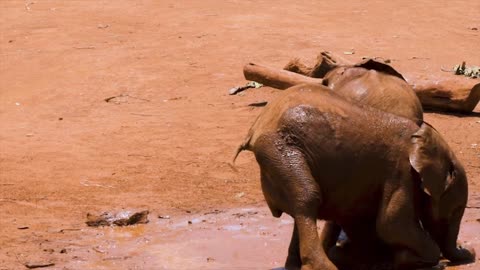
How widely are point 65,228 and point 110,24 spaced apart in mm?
9668

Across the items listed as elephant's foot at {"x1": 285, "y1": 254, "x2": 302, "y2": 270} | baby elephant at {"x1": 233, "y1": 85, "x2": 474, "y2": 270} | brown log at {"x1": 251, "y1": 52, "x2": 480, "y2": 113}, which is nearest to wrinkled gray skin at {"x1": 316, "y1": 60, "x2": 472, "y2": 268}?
baby elephant at {"x1": 233, "y1": 85, "x2": 474, "y2": 270}

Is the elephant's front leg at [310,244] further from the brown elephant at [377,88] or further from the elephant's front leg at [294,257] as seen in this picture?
the brown elephant at [377,88]

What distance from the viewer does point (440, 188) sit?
6.64 meters

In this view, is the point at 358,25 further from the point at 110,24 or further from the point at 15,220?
the point at 15,220

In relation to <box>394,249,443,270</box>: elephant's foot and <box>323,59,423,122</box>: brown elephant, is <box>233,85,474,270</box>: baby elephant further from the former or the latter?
<box>323,59,423,122</box>: brown elephant

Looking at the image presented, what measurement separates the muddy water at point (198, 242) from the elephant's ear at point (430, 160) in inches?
26.1

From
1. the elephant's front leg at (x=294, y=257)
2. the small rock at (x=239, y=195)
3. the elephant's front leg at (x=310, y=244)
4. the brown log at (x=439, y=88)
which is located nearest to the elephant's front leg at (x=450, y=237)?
the elephant's front leg at (x=294, y=257)

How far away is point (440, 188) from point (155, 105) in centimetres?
715

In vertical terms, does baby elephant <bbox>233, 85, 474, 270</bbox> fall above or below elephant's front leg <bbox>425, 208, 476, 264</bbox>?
above

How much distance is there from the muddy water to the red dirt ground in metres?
0.02

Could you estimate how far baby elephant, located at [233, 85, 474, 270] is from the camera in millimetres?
6270

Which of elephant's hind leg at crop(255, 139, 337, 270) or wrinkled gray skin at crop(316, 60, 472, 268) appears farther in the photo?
wrinkled gray skin at crop(316, 60, 472, 268)

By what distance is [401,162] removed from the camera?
652cm

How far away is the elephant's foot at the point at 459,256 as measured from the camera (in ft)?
23.2
